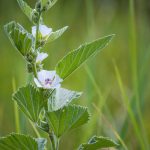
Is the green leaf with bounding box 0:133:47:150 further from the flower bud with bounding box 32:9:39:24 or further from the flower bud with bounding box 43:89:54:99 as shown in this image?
the flower bud with bounding box 32:9:39:24

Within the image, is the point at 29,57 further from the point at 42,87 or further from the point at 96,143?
the point at 96,143

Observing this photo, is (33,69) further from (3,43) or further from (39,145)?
(3,43)

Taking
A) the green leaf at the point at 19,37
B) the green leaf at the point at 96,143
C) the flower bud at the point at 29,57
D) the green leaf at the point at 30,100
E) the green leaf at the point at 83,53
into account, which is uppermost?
the green leaf at the point at 19,37

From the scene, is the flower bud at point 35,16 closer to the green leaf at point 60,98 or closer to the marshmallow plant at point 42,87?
the marshmallow plant at point 42,87

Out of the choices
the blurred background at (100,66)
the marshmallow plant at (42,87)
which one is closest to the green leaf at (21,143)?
the marshmallow plant at (42,87)

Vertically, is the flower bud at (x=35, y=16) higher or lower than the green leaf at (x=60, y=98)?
higher

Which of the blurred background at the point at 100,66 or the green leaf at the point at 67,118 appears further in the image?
the blurred background at the point at 100,66
